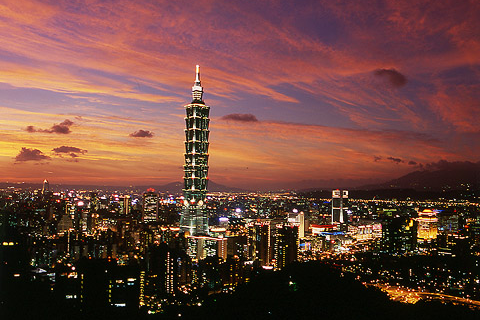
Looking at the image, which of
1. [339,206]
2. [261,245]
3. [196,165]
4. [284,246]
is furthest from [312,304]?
[339,206]

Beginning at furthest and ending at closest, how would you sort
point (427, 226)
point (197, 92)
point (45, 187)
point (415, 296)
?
point (427, 226)
point (197, 92)
point (45, 187)
point (415, 296)

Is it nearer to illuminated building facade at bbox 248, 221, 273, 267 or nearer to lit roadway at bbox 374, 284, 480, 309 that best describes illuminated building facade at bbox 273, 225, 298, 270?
illuminated building facade at bbox 248, 221, 273, 267

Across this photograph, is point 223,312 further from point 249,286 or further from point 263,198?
point 263,198

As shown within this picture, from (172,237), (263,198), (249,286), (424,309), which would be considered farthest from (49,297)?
(263,198)

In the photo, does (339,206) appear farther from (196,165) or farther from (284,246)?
(284,246)

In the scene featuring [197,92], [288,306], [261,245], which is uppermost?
[197,92]

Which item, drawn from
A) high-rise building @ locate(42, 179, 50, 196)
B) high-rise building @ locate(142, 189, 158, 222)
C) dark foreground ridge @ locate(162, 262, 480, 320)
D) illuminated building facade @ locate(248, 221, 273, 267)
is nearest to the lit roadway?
dark foreground ridge @ locate(162, 262, 480, 320)
